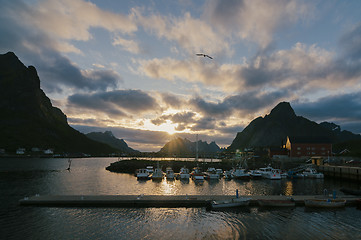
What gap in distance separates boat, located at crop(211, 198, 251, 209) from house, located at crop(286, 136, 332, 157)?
10581 cm

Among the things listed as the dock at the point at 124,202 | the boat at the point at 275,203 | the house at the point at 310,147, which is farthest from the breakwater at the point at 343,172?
the boat at the point at 275,203

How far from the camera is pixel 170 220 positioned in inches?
1157

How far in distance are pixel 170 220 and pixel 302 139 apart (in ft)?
405

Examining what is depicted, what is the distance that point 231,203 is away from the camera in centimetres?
3516

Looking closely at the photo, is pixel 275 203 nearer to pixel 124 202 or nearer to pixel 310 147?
pixel 124 202

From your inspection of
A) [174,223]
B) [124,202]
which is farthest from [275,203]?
[124,202]

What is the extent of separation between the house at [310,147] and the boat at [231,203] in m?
106

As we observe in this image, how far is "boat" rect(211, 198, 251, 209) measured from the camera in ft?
114

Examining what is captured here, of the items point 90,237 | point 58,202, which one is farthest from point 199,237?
point 58,202

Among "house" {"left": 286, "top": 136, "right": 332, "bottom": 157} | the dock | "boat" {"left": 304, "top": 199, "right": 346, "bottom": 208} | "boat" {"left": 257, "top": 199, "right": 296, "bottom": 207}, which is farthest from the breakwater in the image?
"boat" {"left": 257, "top": 199, "right": 296, "bottom": 207}

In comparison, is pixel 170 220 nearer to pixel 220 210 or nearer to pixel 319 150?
pixel 220 210

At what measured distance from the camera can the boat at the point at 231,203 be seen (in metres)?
34.7

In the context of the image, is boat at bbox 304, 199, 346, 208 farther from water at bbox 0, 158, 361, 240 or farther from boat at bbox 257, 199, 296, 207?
→ boat at bbox 257, 199, 296, 207

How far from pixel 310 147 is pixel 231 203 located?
367ft
